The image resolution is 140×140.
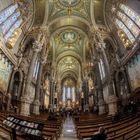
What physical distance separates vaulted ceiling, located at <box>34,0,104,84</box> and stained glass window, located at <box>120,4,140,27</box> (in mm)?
4246

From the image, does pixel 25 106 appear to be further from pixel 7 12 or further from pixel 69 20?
pixel 69 20

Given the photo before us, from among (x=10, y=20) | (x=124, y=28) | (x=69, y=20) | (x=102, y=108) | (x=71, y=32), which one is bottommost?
(x=102, y=108)

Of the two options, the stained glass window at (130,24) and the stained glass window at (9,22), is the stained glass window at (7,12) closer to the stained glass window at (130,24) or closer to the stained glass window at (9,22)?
the stained glass window at (9,22)

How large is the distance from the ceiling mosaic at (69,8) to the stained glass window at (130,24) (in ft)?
16.9

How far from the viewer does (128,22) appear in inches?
607

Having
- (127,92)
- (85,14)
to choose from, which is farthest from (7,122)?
(85,14)

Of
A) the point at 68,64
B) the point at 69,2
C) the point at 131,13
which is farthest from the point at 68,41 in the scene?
the point at 131,13

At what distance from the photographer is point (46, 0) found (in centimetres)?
1952

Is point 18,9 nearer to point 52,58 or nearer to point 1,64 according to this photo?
point 1,64

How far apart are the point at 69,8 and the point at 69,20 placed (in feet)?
7.54

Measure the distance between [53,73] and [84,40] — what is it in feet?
28.3

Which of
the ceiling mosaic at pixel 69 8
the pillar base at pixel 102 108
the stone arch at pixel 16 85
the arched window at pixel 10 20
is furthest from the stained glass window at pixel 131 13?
the stone arch at pixel 16 85

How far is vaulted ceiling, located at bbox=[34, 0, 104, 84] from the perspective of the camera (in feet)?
65.9

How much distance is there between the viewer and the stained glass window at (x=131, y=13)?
13.7 metres
